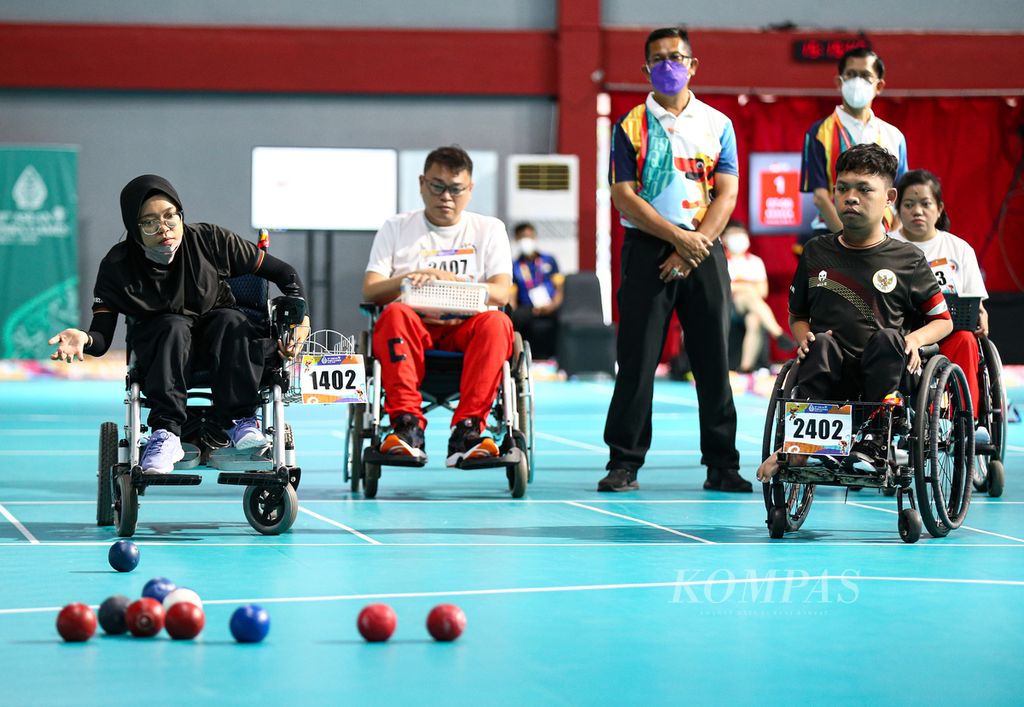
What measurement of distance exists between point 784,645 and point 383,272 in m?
2.49

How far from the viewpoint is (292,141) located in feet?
41.0

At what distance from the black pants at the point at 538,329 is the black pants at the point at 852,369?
7.50 metres

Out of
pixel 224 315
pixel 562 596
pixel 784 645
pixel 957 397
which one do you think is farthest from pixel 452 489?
pixel 784 645

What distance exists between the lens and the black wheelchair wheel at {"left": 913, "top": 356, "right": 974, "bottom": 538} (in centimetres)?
345

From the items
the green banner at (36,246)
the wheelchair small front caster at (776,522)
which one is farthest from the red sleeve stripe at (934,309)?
the green banner at (36,246)

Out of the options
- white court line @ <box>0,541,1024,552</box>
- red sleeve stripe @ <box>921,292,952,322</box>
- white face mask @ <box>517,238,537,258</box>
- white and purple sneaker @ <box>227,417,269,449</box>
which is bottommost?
white court line @ <box>0,541,1024,552</box>

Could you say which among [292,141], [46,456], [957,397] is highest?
[292,141]

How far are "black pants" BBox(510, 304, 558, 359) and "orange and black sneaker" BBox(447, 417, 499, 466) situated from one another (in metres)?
6.87

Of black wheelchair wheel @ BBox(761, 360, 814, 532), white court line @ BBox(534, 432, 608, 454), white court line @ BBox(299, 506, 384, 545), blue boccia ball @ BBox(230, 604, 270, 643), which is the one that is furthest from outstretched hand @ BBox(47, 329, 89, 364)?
white court line @ BBox(534, 432, 608, 454)

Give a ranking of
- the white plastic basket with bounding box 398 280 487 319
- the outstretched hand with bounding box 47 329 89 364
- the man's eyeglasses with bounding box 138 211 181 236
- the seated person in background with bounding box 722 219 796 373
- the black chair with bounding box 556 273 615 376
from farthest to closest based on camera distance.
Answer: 1. the seated person in background with bounding box 722 219 796 373
2. the black chair with bounding box 556 273 615 376
3. the white plastic basket with bounding box 398 280 487 319
4. the man's eyeglasses with bounding box 138 211 181 236
5. the outstretched hand with bounding box 47 329 89 364

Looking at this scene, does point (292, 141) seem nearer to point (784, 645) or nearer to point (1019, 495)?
point (1019, 495)

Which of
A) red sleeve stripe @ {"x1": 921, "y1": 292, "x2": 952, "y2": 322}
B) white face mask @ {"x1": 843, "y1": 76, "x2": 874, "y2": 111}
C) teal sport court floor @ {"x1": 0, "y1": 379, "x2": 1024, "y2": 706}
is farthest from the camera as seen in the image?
white face mask @ {"x1": 843, "y1": 76, "x2": 874, "y2": 111}

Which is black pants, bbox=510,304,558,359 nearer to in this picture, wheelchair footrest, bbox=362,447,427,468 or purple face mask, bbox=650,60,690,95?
purple face mask, bbox=650,60,690,95

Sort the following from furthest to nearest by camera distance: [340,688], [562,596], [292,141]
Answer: [292,141] → [562,596] → [340,688]
